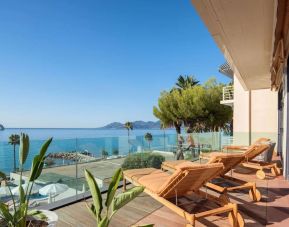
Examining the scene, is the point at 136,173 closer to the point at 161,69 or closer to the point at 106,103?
the point at 161,69

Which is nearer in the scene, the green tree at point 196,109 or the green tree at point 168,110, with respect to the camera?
the green tree at point 196,109

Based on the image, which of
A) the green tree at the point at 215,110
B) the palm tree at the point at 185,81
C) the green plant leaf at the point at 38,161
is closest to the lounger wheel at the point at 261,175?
the green plant leaf at the point at 38,161

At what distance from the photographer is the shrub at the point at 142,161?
651cm

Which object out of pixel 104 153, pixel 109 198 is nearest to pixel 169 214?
pixel 109 198

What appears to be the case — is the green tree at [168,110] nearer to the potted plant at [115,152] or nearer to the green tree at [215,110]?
the green tree at [215,110]

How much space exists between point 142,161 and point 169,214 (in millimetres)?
3269

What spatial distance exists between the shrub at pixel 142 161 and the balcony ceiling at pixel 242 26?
3.44 metres

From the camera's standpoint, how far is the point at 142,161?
676 centimetres

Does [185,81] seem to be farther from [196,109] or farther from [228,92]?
[228,92]

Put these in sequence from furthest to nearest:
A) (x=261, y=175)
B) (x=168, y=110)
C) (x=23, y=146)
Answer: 1. (x=168, y=110)
2. (x=261, y=175)
3. (x=23, y=146)

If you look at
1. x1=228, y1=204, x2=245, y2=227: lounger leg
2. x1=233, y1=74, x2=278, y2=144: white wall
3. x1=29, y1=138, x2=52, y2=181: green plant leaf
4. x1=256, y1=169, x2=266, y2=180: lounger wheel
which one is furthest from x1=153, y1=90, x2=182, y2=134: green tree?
x1=29, y1=138, x2=52, y2=181: green plant leaf

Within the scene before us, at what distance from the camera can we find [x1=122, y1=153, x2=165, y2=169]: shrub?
6.51 meters

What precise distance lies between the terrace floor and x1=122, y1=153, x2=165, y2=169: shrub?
7.28 feet

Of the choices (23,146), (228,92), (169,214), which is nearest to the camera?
(23,146)
